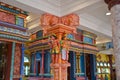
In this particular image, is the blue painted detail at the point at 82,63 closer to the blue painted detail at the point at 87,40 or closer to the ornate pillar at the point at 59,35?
the blue painted detail at the point at 87,40

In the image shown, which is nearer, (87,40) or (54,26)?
A: (54,26)

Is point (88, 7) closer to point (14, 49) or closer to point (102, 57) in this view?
point (14, 49)

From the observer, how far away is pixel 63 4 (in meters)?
5.63

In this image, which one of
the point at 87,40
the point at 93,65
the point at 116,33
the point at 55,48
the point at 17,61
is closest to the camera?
the point at 116,33

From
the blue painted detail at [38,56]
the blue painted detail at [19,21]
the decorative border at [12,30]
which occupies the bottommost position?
the blue painted detail at [38,56]

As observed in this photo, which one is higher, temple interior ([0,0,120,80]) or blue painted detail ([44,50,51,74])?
temple interior ([0,0,120,80])

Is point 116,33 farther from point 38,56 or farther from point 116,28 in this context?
point 38,56

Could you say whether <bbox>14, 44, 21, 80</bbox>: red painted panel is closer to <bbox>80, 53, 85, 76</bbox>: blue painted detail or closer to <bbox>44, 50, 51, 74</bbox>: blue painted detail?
<bbox>44, 50, 51, 74</bbox>: blue painted detail

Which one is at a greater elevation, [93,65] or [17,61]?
[17,61]

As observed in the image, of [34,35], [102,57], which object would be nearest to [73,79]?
[34,35]

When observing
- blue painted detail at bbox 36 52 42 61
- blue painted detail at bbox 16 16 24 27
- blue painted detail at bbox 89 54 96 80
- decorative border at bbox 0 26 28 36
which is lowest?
blue painted detail at bbox 89 54 96 80

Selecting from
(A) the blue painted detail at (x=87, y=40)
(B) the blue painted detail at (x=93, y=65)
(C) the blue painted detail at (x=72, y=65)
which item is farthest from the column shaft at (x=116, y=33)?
(B) the blue painted detail at (x=93, y=65)

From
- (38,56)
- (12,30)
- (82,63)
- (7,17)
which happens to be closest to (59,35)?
(12,30)

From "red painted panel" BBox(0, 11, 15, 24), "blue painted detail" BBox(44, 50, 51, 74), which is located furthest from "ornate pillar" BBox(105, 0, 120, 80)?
"blue painted detail" BBox(44, 50, 51, 74)
